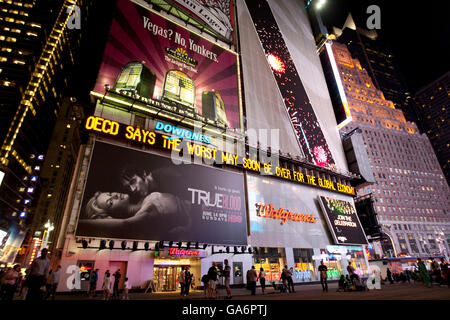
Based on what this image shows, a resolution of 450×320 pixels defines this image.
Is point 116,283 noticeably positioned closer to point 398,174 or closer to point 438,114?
point 398,174

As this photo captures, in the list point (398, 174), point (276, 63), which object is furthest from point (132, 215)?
point (398, 174)

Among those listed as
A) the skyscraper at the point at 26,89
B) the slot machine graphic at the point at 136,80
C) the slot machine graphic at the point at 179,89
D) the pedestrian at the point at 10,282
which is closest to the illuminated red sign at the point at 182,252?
the pedestrian at the point at 10,282

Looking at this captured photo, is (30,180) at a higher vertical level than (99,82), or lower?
higher

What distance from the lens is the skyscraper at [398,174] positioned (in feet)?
276

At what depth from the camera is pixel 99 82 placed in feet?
67.8

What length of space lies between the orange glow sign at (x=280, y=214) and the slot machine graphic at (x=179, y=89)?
12.6 metres

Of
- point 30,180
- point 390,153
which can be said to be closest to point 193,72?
point 30,180

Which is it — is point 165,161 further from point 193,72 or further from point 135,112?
point 193,72

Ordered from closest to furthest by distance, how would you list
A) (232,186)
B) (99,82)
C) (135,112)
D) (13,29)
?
(99,82) < (135,112) < (232,186) < (13,29)

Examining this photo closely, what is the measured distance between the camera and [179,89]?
81.0ft

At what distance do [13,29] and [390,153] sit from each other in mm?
138270

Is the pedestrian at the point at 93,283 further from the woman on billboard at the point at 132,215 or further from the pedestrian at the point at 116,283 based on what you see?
the woman on billboard at the point at 132,215

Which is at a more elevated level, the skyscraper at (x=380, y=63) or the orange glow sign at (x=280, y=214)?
the skyscraper at (x=380, y=63)

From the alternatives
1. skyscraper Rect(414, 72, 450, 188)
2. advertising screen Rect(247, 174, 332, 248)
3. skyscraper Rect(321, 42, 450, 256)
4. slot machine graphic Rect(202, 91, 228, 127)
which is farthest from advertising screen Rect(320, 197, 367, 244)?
skyscraper Rect(414, 72, 450, 188)
